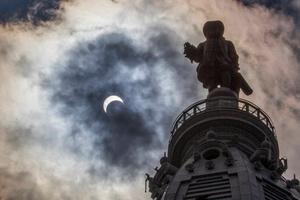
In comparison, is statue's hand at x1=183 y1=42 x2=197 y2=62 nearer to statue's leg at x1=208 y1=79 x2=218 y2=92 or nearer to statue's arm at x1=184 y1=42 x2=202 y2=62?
statue's arm at x1=184 y1=42 x2=202 y2=62

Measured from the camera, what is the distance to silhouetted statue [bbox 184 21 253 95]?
251ft

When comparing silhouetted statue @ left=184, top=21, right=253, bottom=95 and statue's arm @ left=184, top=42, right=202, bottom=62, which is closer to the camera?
silhouetted statue @ left=184, top=21, right=253, bottom=95

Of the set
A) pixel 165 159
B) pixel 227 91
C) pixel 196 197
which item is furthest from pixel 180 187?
pixel 227 91

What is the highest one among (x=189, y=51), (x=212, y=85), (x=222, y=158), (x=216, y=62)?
(x=189, y=51)

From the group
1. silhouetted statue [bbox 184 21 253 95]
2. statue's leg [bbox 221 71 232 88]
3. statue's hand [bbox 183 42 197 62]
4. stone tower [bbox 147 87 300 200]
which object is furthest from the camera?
statue's hand [bbox 183 42 197 62]

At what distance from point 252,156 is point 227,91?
36.2 ft

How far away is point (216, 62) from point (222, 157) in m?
Result: 14.6

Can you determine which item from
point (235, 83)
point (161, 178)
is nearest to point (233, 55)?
point (235, 83)

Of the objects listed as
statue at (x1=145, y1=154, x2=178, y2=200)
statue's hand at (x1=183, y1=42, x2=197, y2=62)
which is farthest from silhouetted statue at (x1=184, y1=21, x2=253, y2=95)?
statue at (x1=145, y1=154, x2=178, y2=200)

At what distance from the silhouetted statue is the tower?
1712mm

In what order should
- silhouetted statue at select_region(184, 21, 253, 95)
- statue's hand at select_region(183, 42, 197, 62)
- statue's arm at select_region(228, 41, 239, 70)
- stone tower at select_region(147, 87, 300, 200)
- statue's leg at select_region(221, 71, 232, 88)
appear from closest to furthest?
stone tower at select_region(147, 87, 300, 200) → statue's leg at select_region(221, 71, 232, 88) → silhouetted statue at select_region(184, 21, 253, 95) → statue's arm at select_region(228, 41, 239, 70) → statue's hand at select_region(183, 42, 197, 62)

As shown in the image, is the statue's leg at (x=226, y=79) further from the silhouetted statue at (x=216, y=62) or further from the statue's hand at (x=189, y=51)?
the statue's hand at (x=189, y=51)

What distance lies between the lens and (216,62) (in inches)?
3027

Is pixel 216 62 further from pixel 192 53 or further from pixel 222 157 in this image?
pixel 222 157
